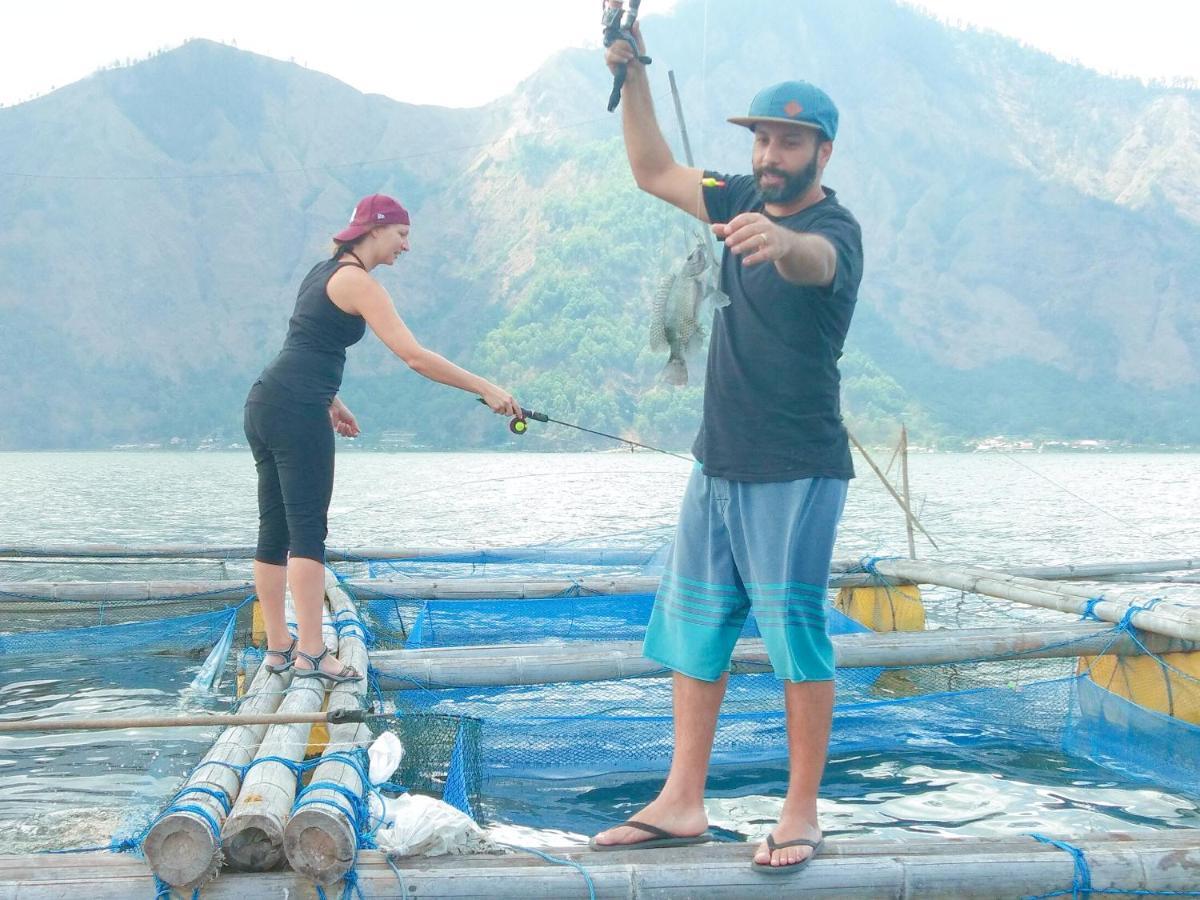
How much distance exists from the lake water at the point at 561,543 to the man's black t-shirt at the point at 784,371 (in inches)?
83.5

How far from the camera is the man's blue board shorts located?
3369 millimetres

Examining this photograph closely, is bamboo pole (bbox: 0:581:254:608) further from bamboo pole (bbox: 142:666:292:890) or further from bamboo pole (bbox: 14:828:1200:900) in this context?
bamboo pole (bbox: 14:828:1200:900)

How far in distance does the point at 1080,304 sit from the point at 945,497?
91511 millimetres

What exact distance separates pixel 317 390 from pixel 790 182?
2.46m

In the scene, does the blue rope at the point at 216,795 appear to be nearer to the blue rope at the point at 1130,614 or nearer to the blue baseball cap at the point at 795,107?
the blue baseball cap at the point at 795,107

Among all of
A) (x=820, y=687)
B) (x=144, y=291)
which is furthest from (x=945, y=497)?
(x=144, y=291)

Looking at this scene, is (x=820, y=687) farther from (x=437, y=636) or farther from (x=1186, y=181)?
(x=1186, y=181)

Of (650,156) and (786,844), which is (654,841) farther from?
(650,156)

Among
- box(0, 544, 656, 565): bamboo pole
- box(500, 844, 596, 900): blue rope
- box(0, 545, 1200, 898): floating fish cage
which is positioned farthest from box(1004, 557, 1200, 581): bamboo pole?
box(500, 844, 596, 900): blue rope

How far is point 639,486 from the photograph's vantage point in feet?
193

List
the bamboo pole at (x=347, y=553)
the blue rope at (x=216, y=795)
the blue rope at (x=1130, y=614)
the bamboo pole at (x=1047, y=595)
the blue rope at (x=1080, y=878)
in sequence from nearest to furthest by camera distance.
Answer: the blue rope at (x=216, y=795) → the blue rope at (x=1080, y=878) → the bamboo pole at (x=1047, y=595) → the blue rope at (x=1130, y=614) → the bamboo pole at (x=347, y=553)

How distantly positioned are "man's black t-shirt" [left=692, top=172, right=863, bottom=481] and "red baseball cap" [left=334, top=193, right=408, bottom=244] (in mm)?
2049

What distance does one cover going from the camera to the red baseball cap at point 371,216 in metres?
4.96

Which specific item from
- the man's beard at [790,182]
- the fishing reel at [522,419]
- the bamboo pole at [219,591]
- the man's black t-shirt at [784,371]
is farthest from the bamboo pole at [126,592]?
the man's beard at [790,182]
